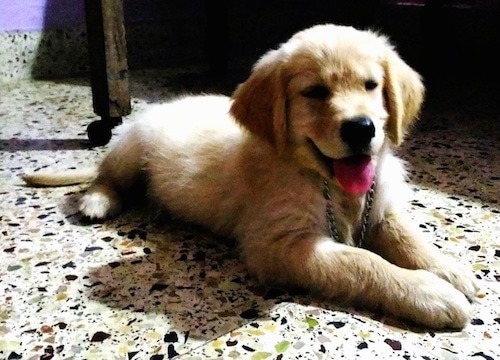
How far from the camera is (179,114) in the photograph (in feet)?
6.00

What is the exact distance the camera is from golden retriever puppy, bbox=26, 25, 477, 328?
1236 mm

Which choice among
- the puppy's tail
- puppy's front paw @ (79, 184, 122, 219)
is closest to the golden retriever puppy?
puppy's front paw @ (79, 184, 122, 219)

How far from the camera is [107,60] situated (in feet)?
7.03

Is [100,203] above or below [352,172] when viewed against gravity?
below

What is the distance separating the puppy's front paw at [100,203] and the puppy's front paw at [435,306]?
0.89 m

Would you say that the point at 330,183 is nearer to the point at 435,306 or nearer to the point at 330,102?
the point at 330,102

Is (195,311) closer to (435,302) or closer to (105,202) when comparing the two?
(435,302)

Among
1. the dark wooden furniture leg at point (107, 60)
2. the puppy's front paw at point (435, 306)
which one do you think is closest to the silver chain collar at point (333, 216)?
the puppy's front paw at point (435, 306)

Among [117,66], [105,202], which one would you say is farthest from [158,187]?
[117,66]

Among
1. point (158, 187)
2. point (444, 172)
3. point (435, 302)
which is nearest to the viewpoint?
point (435, 302)

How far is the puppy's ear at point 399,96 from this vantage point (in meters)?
1.42

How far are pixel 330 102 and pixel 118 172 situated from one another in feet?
2.60

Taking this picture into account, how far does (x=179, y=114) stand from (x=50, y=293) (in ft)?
2.30

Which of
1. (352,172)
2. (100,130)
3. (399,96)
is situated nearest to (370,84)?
(399,96)
